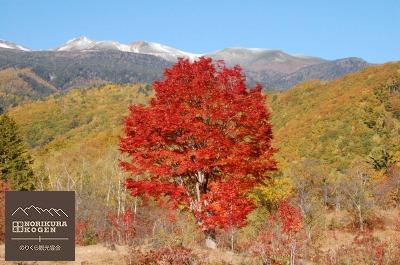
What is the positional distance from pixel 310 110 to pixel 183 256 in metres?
105

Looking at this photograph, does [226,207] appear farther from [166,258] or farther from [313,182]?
[313,182]

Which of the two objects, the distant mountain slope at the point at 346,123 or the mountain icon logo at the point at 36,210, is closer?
the mountain icon logo at the point at 36,210

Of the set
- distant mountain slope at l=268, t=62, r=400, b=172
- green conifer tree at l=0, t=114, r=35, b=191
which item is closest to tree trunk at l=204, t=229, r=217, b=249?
green conifer tree at l=0, t=114, r=35, b=191

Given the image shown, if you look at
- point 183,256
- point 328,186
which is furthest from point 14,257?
point 328,186

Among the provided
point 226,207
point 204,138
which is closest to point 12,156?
point 204,138

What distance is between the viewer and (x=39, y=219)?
57.3ft

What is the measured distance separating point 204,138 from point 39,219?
876 cm

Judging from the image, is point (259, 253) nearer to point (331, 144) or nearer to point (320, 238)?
point (320, 238)

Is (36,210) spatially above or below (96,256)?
above

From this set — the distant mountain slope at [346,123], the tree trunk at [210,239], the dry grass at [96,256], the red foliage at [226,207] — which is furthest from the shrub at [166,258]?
the distant mountain slope at [346,123]

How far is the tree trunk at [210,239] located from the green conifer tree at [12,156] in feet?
143

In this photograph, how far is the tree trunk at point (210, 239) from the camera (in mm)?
25531

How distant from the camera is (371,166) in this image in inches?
2938

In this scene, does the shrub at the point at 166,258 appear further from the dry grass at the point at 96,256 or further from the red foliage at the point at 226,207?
the red foliage at the point at 226,207
